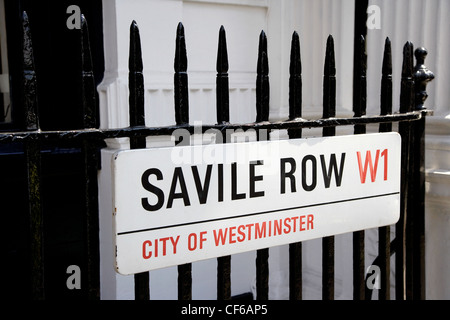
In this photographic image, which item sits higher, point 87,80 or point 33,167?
point 87,80

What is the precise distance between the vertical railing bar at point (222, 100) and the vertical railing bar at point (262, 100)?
0.43ft

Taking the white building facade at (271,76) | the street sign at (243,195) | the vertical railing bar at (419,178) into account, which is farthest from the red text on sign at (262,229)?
the white building facade at (271,76)

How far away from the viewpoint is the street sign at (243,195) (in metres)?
1.44

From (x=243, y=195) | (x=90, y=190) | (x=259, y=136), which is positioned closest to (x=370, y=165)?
(x=259, y=136)

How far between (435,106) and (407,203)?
0.73m

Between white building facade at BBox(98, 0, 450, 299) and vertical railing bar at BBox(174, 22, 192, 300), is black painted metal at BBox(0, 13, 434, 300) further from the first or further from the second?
white building facade at BBox(98, 0, 450, 299)

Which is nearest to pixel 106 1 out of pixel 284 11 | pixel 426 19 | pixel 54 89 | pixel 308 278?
pixel 54 89

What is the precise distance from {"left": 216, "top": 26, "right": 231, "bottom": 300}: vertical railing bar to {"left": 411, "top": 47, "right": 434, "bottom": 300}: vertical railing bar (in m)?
1.04

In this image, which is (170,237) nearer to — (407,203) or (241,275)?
(407,203)

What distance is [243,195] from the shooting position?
1.63 metres

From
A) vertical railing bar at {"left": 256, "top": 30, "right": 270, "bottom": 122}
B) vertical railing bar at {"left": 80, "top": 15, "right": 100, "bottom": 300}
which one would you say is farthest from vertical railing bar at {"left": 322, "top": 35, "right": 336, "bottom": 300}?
vertical railing bar at {"left": 80, "top": 15, "right": 100, "bottom": 300}

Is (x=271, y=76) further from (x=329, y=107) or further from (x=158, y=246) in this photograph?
(x=158, y=246)

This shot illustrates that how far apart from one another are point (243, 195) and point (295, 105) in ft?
1.39

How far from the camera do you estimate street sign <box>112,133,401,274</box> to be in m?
1.44
